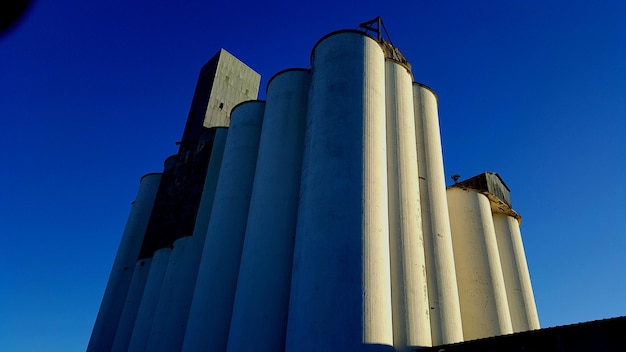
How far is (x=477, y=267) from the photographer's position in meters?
22.5

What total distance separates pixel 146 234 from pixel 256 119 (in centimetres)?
1244

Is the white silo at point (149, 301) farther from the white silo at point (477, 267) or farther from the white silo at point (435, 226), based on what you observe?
the white silo at point (477, 267)

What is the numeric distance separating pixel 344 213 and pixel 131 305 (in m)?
18.3

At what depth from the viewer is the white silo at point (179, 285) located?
828 inches

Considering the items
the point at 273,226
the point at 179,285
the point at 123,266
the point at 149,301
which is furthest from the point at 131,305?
the point at 273,226

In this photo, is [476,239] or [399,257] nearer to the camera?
[399,257]

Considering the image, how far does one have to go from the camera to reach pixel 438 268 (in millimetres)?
18609

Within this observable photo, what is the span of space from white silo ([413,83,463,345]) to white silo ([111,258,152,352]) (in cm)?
1811

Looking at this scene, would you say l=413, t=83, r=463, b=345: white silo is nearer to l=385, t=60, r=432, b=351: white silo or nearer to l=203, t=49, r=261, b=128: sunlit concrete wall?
l=385, t=60, r=432, b=351: white silo

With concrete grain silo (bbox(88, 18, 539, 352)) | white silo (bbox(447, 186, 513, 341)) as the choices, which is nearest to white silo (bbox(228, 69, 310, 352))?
concrete grain silo (bbox(88, 18, 539, 352))

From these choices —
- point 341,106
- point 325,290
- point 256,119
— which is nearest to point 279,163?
point 341,106

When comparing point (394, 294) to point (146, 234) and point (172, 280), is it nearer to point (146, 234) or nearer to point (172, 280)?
point (172, 280)

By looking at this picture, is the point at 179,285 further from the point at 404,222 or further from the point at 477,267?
the point at 477,267

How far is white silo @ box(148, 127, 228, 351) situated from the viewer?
21031mm
